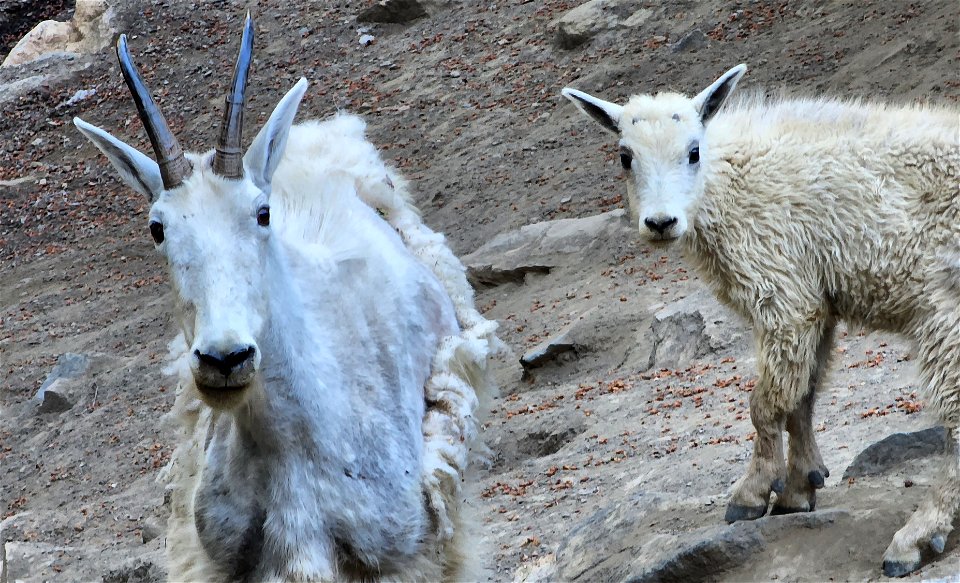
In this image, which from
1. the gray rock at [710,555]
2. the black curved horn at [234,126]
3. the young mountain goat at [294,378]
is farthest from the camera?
the gray rock at [710,555]

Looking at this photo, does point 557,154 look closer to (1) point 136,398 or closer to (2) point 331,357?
Result: (1) point 136,398

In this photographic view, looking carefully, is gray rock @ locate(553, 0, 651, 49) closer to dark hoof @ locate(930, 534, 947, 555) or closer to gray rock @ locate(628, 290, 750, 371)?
gray rock @ locate(628, 290, 750, 371)

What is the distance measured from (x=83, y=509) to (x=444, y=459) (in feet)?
18.7

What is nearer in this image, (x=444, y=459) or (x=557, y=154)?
(x=444, y=459)

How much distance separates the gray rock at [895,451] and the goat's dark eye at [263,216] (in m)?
2.94

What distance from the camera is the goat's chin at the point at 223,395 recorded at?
3.89m

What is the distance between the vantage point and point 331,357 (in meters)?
4.79

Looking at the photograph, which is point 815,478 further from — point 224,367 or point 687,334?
point 687,334

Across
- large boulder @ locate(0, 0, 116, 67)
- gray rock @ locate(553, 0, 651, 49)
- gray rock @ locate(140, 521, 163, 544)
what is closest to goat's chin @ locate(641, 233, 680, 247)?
gray rock @ locate(140, 521, 163, 544)

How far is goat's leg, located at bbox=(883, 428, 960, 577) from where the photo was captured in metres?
4.28

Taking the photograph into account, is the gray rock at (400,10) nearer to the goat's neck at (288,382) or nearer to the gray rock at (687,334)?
the gray rock at (687,334)

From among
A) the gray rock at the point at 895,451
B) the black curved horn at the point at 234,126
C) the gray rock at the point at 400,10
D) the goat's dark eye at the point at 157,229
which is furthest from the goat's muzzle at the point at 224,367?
the gray rock at the point at 400,10

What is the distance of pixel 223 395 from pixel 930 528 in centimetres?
256

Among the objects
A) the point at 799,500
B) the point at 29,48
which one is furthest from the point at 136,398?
the point at 29,48
